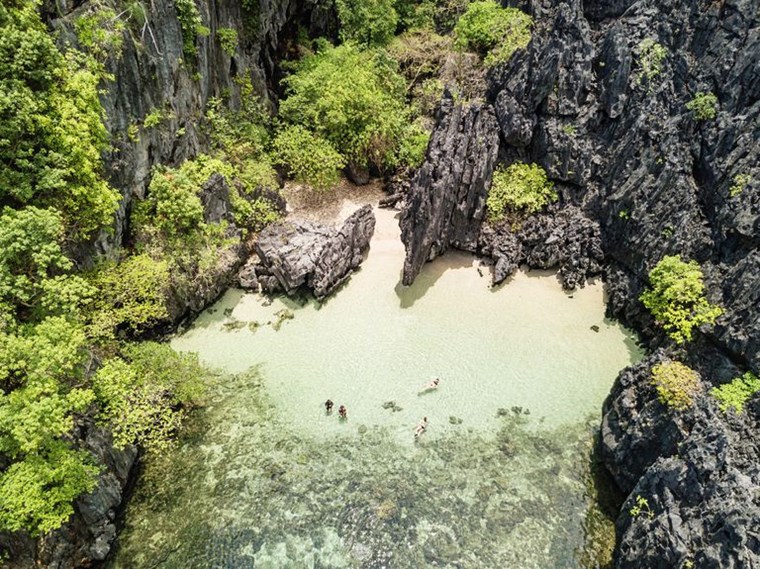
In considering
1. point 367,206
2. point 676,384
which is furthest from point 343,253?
point 676,384

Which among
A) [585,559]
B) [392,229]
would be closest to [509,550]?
[585,559]

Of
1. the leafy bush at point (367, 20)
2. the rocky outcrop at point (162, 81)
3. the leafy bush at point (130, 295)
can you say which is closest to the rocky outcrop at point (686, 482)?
the leafy bush at point (130, 295)

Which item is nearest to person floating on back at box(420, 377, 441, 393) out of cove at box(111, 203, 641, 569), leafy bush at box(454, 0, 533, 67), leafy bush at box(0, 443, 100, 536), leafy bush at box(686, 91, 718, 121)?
cove at box(111, 203, 641, 569)

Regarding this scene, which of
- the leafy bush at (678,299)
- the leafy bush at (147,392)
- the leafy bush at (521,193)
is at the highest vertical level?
the leafy bush at (521,193)

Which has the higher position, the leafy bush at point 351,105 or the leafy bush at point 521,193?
the leafy bush at point 351,105

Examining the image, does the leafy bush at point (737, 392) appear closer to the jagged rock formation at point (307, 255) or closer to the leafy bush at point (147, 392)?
the jagged rock formation at point (307, 255)
